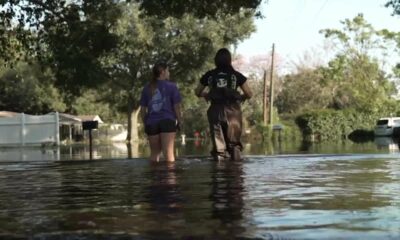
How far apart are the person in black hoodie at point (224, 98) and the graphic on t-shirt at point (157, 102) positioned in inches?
23.1

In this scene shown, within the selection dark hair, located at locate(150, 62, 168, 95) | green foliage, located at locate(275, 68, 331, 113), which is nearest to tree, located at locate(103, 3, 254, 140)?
green foliage, located at locate(275, 68, 331, 113)

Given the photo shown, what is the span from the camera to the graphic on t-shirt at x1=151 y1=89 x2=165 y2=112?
420 inches

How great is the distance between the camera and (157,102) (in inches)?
420

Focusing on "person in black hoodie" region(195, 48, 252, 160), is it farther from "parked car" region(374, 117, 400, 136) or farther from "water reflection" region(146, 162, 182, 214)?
"parked car" region(374, 117, 400, 136)

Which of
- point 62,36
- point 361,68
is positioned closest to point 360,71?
point 361,68

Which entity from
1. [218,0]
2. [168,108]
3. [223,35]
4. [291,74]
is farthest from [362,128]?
[168,108]

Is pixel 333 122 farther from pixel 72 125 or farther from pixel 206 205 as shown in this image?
pixel 206 205

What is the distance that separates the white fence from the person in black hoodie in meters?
24.8

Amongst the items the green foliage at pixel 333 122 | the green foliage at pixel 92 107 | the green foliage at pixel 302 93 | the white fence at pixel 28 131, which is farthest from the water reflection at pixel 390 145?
the green foliage at pixel 302 93

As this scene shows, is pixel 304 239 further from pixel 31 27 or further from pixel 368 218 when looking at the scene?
pixel 31 27

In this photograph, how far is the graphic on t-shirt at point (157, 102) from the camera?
A: 10656 mm

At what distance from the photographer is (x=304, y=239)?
13.3ft

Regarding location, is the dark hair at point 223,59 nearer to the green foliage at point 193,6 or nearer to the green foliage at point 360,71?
the green foliage at point 193,6

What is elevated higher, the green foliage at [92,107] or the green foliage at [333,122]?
→ the green foliage at [92,107]
